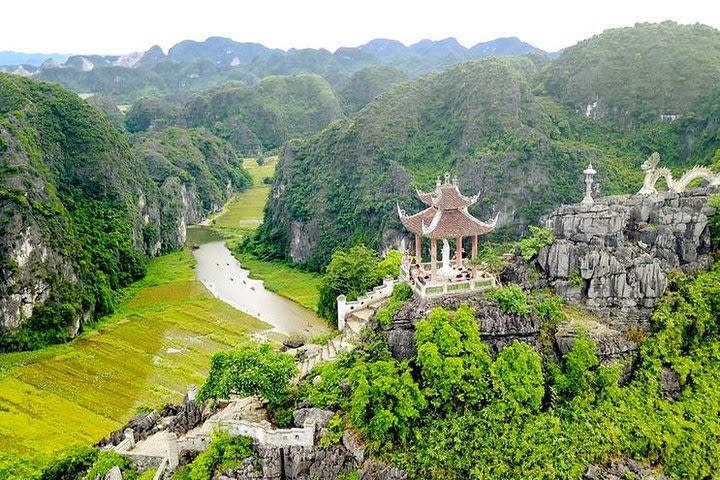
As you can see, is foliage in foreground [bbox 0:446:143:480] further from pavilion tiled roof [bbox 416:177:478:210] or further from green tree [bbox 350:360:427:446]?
pavilion tiled roof [bbox 416:177:478:210]

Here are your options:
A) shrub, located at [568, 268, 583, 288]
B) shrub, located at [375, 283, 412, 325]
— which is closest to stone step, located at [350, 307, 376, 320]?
shrub, located at [375, 283, 412, 325]

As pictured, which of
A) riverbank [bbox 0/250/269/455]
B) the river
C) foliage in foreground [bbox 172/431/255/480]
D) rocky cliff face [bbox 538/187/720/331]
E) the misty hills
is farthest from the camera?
the misty hills

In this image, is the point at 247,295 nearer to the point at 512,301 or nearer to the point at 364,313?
the point at 364,313

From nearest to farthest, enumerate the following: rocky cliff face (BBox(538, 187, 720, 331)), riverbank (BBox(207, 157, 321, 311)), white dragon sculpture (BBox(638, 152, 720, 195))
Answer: rocky cliff face (BBox(538, 187, 720, 331))
white dragon sculpture (BBox(638, 152, 720, 195))
riverbank (BBox(207, 157, 321, 311))

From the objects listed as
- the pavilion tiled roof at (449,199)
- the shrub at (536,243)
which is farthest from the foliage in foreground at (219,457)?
the shrub at (536,243)

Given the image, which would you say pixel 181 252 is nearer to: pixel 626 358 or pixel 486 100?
pixel 486 100

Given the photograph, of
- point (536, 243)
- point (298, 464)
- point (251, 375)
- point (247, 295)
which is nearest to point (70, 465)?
point (251, 375)

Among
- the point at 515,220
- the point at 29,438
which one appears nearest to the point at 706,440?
the point at 29,438
